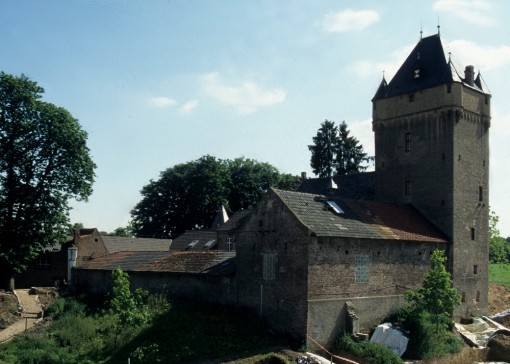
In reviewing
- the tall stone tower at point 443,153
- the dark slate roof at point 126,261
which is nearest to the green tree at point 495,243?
the tall stone tower at point 443,153

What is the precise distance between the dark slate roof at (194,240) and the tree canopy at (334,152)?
16867 mm

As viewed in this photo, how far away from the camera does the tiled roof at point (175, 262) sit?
2966 centimetres

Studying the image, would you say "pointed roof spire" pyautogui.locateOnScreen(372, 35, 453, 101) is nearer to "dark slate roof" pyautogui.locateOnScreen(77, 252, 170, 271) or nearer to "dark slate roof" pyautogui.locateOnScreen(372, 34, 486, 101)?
"dark slate roof" pyautogui.locateOnScreen(372, 34, 486, 101)

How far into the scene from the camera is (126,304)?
2528 centimetres

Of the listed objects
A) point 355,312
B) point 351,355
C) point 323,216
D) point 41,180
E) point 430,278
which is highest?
point 41,180

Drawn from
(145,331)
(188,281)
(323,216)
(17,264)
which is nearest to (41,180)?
(17,264)

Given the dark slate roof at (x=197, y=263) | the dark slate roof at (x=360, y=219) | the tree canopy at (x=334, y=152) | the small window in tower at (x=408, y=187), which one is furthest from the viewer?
the tree canopy at (x=334, y=152)

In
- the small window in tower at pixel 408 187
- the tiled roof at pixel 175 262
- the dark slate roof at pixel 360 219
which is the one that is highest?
the small window in tower at pixel 408 187

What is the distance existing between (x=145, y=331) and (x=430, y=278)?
14.5 metres

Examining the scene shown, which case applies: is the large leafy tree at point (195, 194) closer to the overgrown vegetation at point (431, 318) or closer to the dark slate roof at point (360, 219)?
the dark slate roof at point (360, 219)

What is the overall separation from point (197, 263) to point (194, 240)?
23177 mm

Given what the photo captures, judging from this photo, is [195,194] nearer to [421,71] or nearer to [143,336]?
[421,71]

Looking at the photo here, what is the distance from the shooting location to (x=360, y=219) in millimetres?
29531

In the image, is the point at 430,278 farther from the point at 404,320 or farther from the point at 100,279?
the point at 100,279
